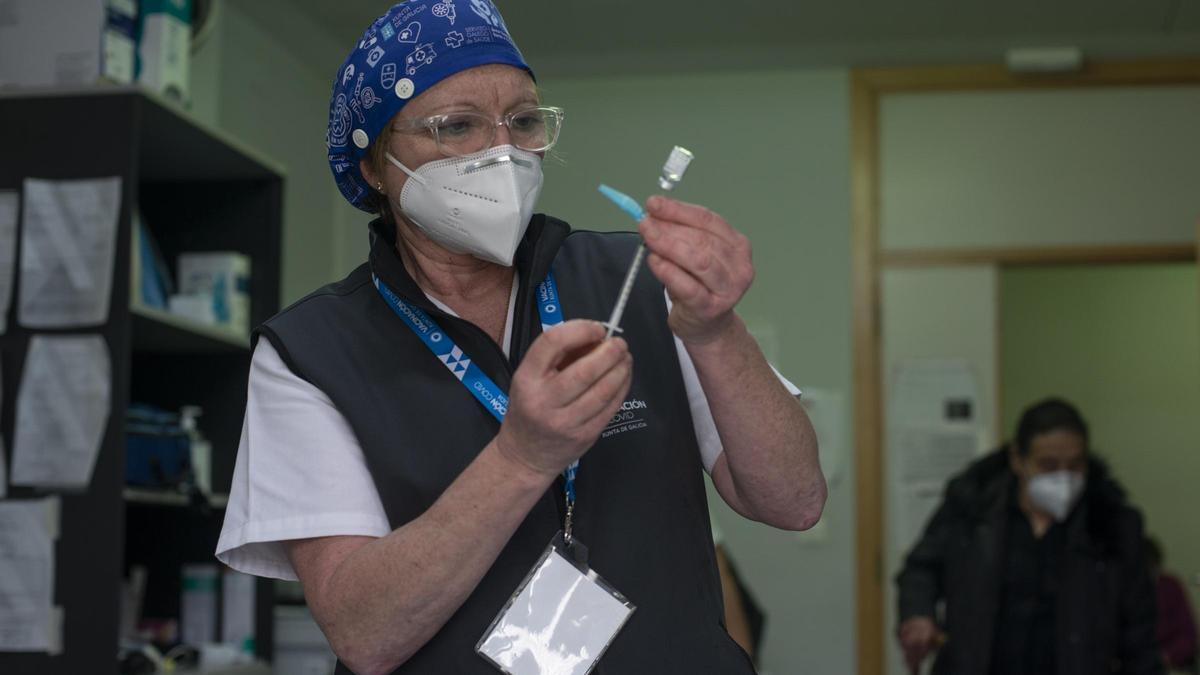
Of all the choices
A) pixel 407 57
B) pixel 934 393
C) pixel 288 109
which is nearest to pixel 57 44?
pixel 407 57

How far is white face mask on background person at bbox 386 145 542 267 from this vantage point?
49.5 inches

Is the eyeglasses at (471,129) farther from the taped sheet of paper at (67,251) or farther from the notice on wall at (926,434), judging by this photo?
the notice on wall at (926,434)

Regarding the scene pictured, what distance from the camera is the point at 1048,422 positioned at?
4035mm

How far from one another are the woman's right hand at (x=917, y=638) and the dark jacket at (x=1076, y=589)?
0.03 metres

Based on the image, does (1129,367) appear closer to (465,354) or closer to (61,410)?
(61,410)

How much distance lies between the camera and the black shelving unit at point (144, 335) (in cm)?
246

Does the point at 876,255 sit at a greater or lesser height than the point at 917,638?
greater

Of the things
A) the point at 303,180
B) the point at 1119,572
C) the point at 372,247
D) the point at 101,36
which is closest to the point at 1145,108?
the point at 1119,572

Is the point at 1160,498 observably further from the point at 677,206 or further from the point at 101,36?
the point at 677,206

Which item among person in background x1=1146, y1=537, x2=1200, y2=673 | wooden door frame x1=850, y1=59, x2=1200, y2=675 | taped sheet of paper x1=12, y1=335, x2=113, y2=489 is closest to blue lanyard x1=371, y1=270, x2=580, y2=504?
taped sheet of paper x1=12, y1=335, x2=113, y2=489

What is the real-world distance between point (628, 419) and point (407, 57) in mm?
390

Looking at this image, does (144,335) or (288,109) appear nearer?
(144,335)

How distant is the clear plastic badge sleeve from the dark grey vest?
1 centimetres

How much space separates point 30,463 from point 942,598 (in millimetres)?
2706
